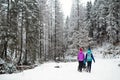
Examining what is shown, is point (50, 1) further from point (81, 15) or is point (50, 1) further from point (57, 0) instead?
point (81, 15)

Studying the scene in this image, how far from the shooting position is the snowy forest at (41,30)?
942 inches

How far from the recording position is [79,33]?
1567 inches

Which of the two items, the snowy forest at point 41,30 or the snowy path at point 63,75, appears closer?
the snowy path at point 63,75

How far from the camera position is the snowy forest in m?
23.9

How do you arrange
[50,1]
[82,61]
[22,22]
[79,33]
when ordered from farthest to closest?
[50,1] → [79,33] → [22,22] → [82,61]

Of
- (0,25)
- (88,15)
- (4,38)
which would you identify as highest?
(88,15)

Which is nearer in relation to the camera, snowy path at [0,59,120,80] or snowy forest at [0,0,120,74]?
snowy path at [0,59,120,80]

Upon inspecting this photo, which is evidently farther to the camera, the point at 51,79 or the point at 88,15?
the point at 88,15

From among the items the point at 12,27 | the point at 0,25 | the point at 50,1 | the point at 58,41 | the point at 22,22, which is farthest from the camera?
the point at 58,41

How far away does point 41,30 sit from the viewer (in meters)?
40.2

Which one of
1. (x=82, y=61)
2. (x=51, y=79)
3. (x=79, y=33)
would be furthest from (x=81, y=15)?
(x=51, y=79)

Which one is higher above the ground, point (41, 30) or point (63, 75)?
point (41, 30)

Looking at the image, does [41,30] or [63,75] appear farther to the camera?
[41,30]

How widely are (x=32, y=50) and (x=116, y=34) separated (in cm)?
2200
